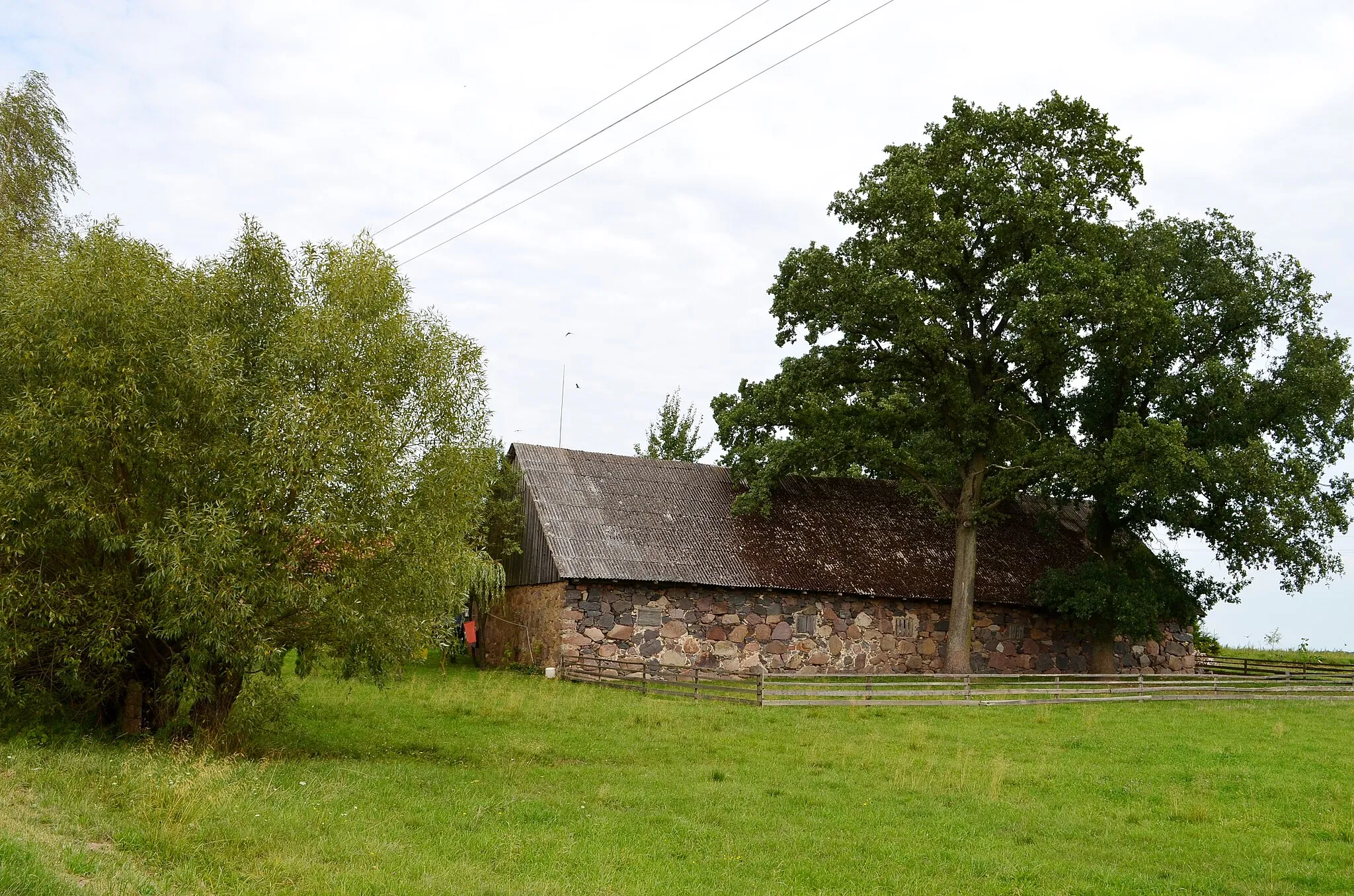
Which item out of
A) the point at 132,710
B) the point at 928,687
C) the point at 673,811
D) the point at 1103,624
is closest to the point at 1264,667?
the point at 1103,624

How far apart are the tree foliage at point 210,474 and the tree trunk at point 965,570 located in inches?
679

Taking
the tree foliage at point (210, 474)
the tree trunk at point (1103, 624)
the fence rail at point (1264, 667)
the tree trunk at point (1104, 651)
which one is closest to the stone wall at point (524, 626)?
the tree foliage at point (210, 474)

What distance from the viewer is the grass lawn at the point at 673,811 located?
29.1 feet

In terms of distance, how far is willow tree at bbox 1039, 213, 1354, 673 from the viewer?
87.3 feet

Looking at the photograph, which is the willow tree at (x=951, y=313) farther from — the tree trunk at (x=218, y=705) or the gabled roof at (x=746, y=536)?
the tree trunk at (x=218, y=705)

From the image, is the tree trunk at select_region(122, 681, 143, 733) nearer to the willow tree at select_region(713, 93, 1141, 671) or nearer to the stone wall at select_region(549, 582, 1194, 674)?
the stone wall at select_region(549, 582, 1194, 674)

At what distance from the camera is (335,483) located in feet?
45.0

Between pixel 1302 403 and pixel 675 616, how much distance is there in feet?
55.4

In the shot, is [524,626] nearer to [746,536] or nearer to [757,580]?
[746,536]

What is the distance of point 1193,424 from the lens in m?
29.3

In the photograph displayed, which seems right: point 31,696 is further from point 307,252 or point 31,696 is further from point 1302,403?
point 1302,403

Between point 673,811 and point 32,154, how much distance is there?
1926 centimetres

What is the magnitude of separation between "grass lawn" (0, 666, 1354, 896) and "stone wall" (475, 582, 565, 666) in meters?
8.19

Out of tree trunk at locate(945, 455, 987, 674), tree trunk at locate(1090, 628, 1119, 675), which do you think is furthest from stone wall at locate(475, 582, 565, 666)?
tree trunk at locate(1090, 628, 1119, 675)
